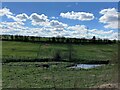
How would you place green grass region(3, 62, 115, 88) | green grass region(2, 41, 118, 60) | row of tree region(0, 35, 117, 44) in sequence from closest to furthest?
green grass region(3, 62, 115, 88), green grass region(2, 41, 118, 60), row of tree region(0, 35, 117, 44)

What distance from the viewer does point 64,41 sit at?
28766mm

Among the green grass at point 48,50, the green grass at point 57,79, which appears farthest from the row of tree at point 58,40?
the green grass at point 57,79

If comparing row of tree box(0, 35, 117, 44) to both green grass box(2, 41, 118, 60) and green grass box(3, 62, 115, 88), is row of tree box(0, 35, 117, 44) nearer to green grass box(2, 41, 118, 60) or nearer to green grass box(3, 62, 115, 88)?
green grass box(2, 41, 118, 60)

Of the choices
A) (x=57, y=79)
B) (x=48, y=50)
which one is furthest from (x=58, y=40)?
(x=57, y=79)

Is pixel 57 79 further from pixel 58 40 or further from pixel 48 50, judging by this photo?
pixel 58 40

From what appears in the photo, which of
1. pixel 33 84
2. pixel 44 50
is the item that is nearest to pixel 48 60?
pixel 44 50

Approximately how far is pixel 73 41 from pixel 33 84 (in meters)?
17.3

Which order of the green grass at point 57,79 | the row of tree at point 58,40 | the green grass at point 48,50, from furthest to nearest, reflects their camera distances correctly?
the row of tree at point 58,40 → the green grass at point 48,50 → the green grass at point 57,79

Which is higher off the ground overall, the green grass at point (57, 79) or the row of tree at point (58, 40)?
the row of tree at point (58, 40)

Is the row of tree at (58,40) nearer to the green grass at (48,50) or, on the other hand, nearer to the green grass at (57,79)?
the green grass at (48,50)

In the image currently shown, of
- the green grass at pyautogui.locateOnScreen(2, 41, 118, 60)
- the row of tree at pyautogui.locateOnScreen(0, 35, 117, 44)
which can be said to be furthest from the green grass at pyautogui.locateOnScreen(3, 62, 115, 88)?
the row of tree at pyautogui.locateOnScreen(0, 35, 117, 44)

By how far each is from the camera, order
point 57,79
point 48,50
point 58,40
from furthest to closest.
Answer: point 58,40, point 48,50, point 57,79

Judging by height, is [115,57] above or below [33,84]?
above

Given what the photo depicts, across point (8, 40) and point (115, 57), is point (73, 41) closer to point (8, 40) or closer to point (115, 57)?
point (8, 40)
